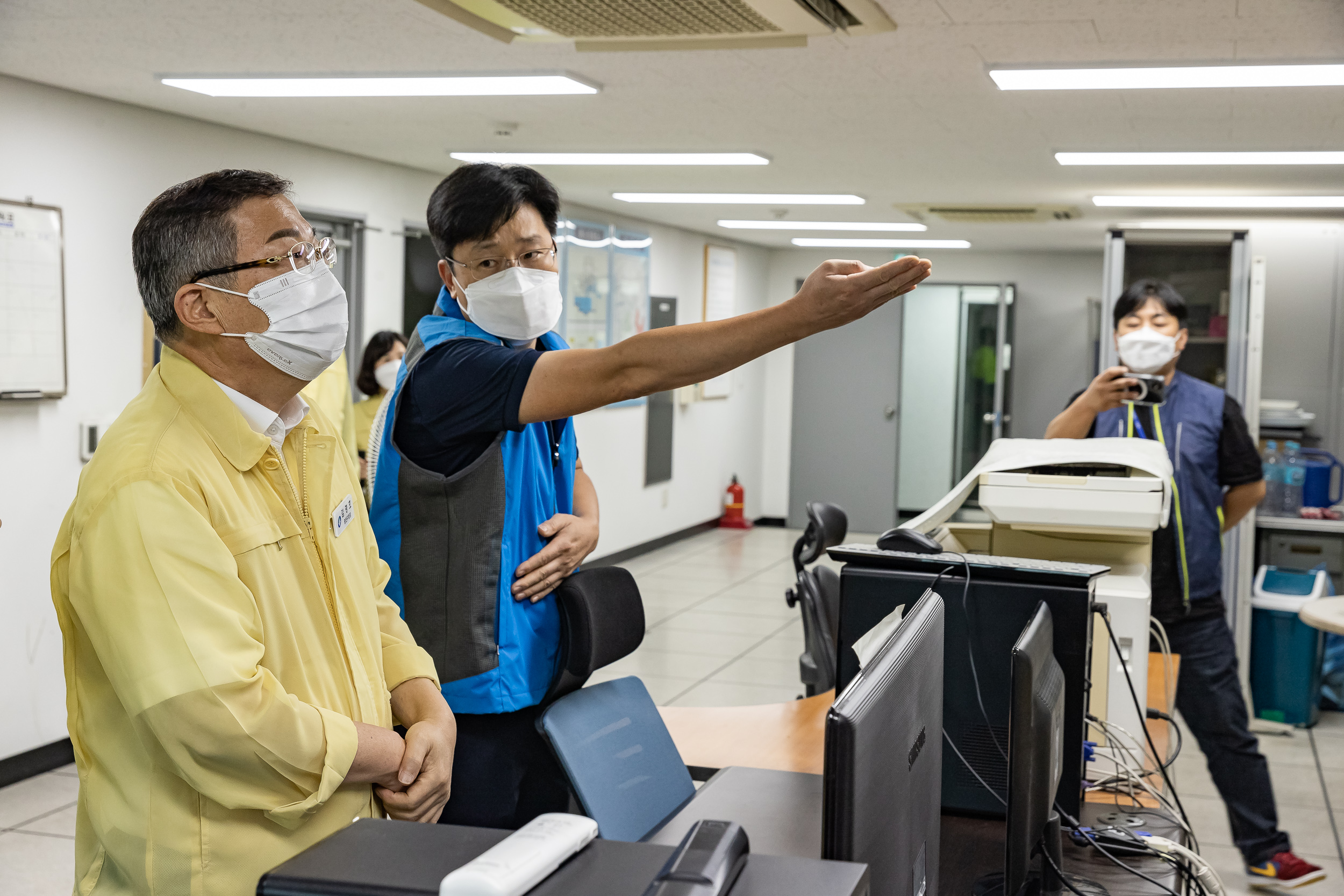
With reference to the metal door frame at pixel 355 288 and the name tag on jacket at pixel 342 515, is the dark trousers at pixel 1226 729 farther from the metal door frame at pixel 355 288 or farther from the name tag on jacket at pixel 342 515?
the metal door frame at pixel 355 288

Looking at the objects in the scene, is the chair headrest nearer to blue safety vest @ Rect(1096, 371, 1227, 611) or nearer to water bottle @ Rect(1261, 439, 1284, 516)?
blue safety vest @ Rect(1096, 371, 1227, 611)

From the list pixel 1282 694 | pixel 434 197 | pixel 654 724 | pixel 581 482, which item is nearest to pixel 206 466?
pixel 434 197

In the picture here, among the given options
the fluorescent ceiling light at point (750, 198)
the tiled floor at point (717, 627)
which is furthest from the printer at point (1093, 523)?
the fluorescent ceiling light at point (750, 198)

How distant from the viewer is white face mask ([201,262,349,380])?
1.50 metres

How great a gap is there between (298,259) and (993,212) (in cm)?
678

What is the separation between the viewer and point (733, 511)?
36.0 feet

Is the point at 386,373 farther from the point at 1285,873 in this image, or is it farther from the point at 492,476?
the point at 1285,873

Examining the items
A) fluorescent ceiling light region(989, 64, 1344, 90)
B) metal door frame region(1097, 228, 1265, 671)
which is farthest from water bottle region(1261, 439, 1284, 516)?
fluorescent ceiling light region(989, 64, 1344, 90)

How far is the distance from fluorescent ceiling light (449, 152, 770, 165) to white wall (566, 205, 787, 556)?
6.38 feet

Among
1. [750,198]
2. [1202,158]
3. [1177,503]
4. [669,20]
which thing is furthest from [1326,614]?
[750,198]

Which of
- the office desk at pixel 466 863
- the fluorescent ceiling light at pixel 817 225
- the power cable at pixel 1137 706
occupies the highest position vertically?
the fluorescent ceiling light at pixel 817 225

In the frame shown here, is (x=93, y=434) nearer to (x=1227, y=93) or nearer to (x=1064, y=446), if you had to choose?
(x=1064, y=446)

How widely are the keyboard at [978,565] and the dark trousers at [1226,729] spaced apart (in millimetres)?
1754

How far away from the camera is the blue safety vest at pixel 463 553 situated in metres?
1.79
